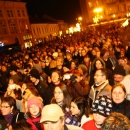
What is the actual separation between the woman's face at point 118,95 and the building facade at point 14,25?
134 ft

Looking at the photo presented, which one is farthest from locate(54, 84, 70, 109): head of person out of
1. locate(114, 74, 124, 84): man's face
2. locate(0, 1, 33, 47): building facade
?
locate(0, 1, 33, 47): building facade

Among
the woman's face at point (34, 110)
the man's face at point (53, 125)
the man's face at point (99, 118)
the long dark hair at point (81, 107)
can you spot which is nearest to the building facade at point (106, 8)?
the long dark hair at point (81, 107)

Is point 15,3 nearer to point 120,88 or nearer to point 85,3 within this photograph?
point 85,3

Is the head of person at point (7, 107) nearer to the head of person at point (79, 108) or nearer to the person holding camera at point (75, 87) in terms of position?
the head of person at point (79, 108)

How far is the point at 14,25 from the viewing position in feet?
164

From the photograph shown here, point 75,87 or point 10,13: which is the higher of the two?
point 10,13

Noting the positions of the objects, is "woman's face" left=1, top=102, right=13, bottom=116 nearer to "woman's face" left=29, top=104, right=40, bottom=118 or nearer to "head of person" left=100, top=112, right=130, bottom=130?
"woman's face" left=29, top=104, right=40, bottom=118

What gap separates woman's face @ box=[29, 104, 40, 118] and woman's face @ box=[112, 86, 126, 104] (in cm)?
133

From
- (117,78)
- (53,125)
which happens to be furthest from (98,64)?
(53,125)

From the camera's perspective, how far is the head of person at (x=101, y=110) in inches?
134

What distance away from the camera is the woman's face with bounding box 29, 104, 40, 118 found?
4246 millimetres

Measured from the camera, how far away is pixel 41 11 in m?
74.4

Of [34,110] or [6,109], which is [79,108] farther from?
[6,109]

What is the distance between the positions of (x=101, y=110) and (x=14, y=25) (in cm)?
4860
